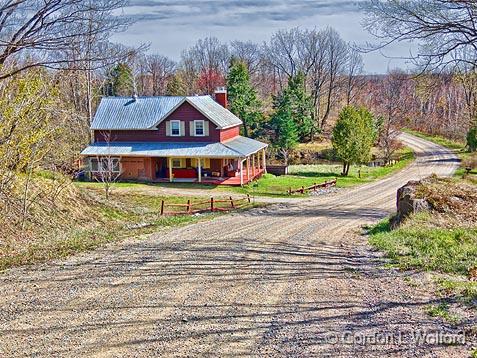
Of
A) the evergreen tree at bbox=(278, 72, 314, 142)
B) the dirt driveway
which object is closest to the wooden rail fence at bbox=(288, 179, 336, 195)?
the evergreen tree at bbox=(278, 72, 314, 142)

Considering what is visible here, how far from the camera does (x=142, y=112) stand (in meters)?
40.2

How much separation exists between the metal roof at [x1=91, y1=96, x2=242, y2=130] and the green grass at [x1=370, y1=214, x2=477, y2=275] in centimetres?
2568

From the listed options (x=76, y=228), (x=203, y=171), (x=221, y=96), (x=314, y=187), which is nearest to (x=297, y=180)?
(x=314, y=187)

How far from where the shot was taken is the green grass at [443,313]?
6.99 metres

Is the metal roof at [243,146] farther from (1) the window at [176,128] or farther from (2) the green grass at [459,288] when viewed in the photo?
(2) the green grass at [459,288]

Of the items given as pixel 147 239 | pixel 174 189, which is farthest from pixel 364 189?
pixel 147 239

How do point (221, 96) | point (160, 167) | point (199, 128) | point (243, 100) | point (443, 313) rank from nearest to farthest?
point (443, 313) → point (199, 128) → point (160, 167) → point (221, 96) → point (243, 100)

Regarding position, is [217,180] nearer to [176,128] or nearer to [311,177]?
[176,128]

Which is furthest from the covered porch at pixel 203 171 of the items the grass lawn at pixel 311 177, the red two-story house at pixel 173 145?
the grass lawn at pixel 311 177

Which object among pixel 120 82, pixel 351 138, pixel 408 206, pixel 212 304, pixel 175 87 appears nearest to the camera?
pixel 212 304

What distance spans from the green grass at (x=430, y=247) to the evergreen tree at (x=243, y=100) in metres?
41.7

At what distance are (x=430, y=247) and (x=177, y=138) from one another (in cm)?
2906

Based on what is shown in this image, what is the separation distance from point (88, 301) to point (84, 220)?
9484mm

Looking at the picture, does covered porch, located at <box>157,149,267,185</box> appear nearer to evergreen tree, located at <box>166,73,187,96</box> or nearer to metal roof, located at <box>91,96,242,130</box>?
metal roof, located at <box>91,96,242,130</box>
